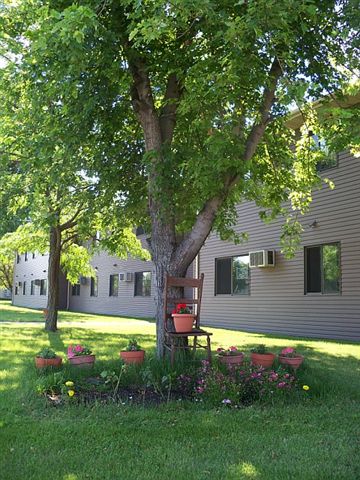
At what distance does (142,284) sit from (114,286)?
3.45 m

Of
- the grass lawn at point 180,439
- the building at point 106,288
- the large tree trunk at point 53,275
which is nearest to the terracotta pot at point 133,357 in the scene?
the grass lawn at point 180,439

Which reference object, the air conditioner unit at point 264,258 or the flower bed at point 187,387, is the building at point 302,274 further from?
the flower bed at point 187,387

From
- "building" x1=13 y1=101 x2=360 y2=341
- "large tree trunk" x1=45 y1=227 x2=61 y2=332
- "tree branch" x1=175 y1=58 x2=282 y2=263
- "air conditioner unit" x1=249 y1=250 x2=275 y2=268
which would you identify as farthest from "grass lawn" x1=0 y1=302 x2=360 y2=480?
"air conditioner unit" x1=249 y1=250 x2=275 y2=268

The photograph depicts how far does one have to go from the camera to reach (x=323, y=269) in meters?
12.7

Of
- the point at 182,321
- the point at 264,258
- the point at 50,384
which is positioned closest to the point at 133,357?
the point at 182,321

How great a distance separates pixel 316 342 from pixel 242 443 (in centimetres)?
800

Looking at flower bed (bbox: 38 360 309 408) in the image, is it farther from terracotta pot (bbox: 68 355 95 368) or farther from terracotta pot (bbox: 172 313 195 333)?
terracotta pot (bbox: 172 313 195 333)

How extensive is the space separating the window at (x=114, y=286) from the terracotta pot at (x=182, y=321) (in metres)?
19.8

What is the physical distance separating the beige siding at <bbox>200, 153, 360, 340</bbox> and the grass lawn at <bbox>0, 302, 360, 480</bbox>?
20.8 feet

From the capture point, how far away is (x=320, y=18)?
6.31 meters

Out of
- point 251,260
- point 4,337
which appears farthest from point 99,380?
point 251,260

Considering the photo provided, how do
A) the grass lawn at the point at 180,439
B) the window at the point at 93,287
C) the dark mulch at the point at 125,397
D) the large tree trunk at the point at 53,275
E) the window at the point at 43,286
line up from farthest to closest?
the window at the point at 43,286, the window at the point at 93,287, the large tree trunk at the point at 53,275, the dark mulch at the point at 125,397, the grass lawn at the point at 180,439

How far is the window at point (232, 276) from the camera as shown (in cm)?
1573

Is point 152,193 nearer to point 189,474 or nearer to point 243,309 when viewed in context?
point 189,474
